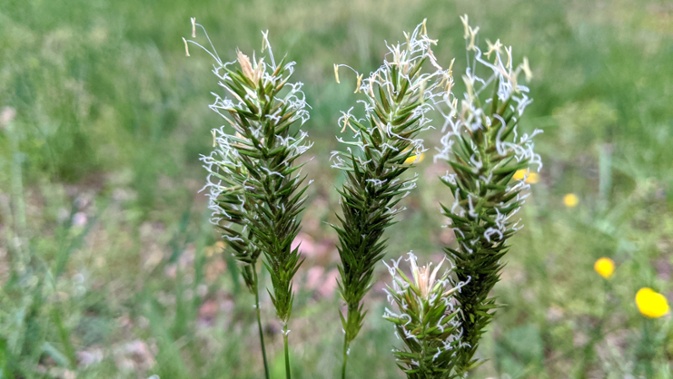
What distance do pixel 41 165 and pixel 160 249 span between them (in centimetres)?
95

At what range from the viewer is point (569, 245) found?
2.64 m

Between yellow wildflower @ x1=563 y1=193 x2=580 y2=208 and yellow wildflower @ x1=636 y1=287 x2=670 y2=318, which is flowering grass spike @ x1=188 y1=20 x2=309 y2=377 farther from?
yellow wildflower @ x1=563 y1=193 x2=580 y2=208

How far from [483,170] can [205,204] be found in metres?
2.50

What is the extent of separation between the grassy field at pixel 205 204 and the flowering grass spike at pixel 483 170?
72 centimetres

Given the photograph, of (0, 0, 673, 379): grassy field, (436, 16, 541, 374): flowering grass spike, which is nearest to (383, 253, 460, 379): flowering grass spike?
(436, 16, 541, 374): flowering grass spike

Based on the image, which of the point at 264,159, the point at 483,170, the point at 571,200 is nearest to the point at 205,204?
the point at 571,200

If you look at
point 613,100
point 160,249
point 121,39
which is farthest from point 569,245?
point 121,39

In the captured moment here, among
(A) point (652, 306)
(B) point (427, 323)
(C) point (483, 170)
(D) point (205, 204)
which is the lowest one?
(B) point (427, 323)

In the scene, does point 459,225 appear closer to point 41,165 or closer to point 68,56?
point 41,165

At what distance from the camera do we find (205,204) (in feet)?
9.61

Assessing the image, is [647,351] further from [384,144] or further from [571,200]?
[384,144]

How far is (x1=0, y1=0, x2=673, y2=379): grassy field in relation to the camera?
6.20 ft

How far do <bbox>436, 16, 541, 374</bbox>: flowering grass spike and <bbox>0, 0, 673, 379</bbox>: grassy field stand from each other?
0.72m

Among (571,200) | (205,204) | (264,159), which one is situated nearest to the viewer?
(264,159)
